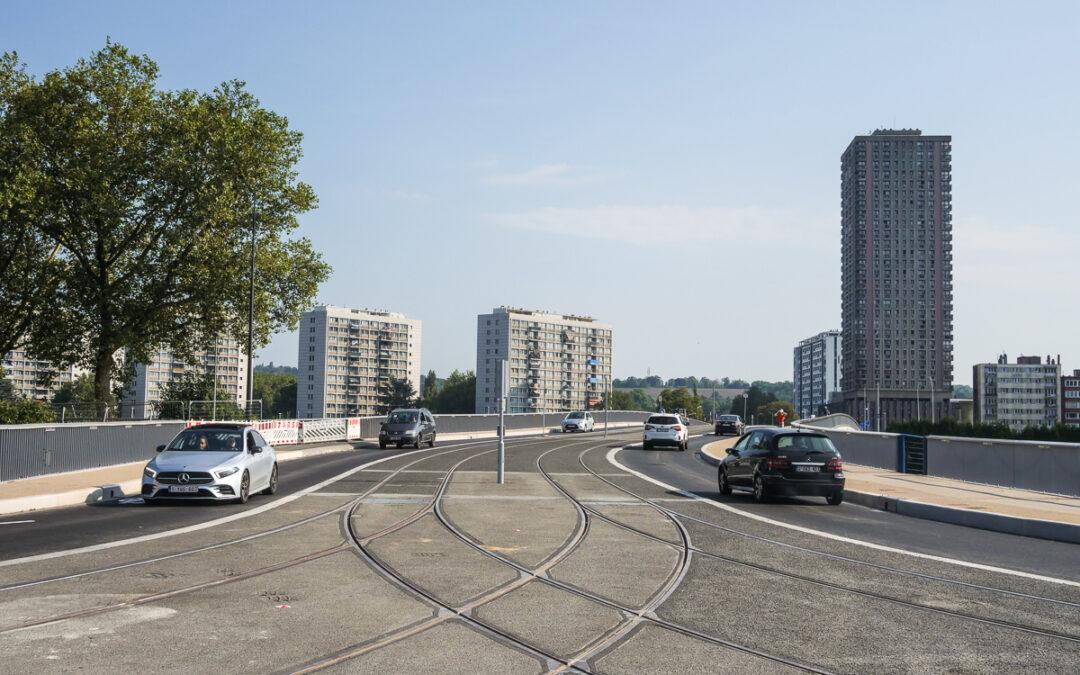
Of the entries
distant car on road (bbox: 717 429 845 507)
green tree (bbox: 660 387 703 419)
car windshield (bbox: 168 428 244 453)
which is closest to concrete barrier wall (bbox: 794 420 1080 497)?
distant car on road (bbox: 717 429 845 507)

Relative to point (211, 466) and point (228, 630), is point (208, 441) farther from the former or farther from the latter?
point (228, 630)

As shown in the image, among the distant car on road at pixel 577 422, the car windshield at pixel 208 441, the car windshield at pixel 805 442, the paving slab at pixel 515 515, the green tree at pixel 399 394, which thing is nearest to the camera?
the paving slab at pixel 515 515

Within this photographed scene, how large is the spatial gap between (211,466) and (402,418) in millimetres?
25581

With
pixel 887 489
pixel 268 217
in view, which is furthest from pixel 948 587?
pixel 268 217

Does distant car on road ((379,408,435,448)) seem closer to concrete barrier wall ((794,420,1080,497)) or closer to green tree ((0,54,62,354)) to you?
green tree ((0,54,62,354))

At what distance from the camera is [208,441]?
18.5 m

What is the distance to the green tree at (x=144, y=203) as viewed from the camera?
130 feet

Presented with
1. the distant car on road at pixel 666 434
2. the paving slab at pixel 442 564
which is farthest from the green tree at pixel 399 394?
the paving slab at pixel 442 564

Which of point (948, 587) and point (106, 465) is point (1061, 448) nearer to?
point (948, 587)

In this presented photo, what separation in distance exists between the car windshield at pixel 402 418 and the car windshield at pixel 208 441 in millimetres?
23478

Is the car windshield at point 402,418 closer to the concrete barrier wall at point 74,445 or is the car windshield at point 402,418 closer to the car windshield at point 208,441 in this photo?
the concrete barrier wall at point 74,445

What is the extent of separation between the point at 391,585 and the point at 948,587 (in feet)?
18.0

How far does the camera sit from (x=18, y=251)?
41531mm

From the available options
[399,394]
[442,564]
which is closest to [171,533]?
[442,564]
